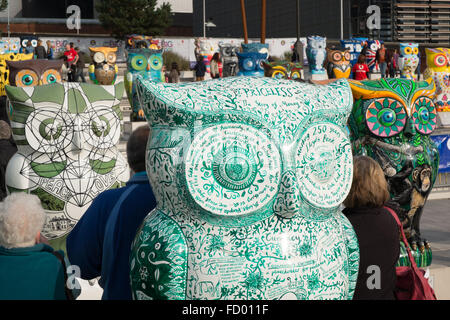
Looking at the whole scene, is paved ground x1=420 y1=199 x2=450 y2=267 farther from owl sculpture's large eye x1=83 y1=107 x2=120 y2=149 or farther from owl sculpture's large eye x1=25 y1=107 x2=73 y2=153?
owl sculpture's large eye x1=25 y1=107 x2=73 y2=153

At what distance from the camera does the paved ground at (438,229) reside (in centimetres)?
618

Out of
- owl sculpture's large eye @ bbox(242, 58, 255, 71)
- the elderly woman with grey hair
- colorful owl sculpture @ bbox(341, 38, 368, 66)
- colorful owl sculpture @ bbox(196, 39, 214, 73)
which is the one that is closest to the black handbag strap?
the elderly woman with grey hair

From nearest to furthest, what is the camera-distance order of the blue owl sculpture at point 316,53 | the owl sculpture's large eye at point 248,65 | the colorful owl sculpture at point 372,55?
the owl sculpture's large eye at point 248,65 < the blue owl sculpture at point 316,53 < the colorful owl sculpture at point 372,55

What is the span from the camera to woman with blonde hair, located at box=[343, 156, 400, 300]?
10.3 ft

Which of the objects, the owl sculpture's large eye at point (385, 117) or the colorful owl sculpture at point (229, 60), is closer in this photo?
the owl sculpture's large eye at point (385, 117)

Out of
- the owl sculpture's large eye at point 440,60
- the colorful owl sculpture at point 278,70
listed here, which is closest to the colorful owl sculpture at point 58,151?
the colorful owl sculpture at point 278,70

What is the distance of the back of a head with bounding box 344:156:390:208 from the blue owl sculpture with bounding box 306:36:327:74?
17.3 metres

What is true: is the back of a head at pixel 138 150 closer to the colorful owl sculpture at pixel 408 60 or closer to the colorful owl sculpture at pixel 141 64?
the colorful owl sculpture at pixel 141 64

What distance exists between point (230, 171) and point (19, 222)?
90 centimetres

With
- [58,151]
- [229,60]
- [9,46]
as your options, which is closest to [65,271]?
[58,151]

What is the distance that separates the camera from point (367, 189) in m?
3.19

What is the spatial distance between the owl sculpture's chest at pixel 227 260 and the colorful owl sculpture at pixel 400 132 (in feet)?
7.73
